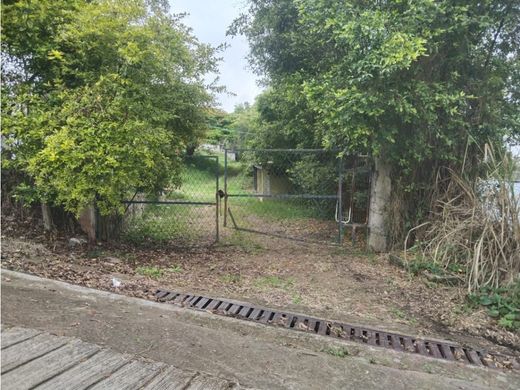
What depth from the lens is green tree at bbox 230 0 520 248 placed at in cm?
449

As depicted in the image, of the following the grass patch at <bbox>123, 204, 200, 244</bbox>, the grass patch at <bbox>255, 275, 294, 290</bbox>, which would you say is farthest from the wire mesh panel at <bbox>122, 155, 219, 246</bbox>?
the grass patch at <bbox>255, 275, 294, 290</bbox>

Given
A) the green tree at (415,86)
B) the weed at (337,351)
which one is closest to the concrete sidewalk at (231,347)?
the weed at (337,351)

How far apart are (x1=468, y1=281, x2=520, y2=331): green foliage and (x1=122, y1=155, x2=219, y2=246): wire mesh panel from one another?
393 cm

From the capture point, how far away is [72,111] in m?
4.40

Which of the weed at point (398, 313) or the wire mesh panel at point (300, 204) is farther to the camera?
the wire mesh panel at point (300, 204)

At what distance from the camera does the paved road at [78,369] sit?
188 cm

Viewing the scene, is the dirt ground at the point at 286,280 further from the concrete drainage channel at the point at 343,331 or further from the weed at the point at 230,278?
the concrete drainage channel at the point at 343,331

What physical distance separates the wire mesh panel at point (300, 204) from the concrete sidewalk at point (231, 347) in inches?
142

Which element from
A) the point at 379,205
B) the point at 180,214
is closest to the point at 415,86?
the point at 379,205

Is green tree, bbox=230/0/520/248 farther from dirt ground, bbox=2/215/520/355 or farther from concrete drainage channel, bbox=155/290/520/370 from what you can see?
concrete drainage channel, bbox=155/290/520/370

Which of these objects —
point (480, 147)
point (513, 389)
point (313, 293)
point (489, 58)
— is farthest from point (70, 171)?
point (489, 58)

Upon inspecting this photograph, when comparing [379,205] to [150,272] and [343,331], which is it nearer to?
[343,331]

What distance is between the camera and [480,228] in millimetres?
4555

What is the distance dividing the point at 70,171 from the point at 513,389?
4.36 metres
